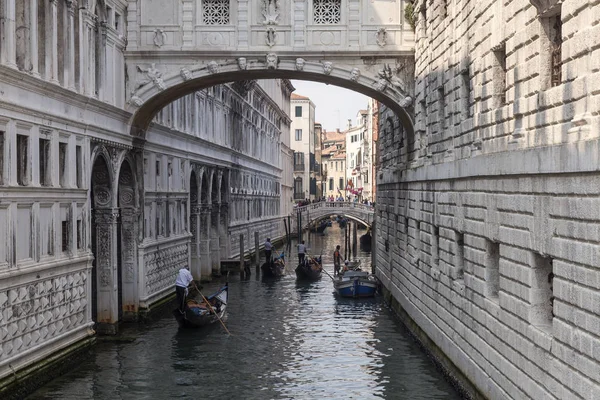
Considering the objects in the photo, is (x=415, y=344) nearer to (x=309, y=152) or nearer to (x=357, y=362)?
(x=357, y=362)

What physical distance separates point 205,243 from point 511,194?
706 inches

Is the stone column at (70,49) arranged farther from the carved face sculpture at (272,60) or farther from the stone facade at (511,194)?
the stone facade at (511,194)

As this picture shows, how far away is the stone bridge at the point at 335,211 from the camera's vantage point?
52156mm

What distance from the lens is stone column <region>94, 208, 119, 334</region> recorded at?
16672mm

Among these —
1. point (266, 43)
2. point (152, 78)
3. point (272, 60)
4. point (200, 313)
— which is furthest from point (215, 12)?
point (200, 313)

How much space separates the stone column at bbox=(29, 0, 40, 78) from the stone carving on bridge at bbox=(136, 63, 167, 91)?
4880 mm

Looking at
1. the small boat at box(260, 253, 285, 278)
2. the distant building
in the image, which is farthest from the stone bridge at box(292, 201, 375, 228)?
the small boat at box(260, 253, 285, 278)

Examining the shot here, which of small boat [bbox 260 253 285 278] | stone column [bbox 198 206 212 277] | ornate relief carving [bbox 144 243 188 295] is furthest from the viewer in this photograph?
→ small boat [bbox 260 253 285 278]

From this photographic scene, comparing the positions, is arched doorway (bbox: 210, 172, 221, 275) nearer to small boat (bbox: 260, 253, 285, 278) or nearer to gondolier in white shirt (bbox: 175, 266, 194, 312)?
small boat (bbox: 260, 253, 285, 278)

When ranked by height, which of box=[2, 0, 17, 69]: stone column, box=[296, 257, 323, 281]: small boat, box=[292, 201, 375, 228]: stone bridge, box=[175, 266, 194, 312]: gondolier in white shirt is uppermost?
box=[2, 0, 17, 69]: stone column

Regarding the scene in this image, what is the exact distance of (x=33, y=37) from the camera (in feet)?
41.0

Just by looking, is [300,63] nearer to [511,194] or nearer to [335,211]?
[511,194]

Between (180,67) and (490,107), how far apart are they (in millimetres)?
8049

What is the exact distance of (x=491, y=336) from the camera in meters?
10.7
